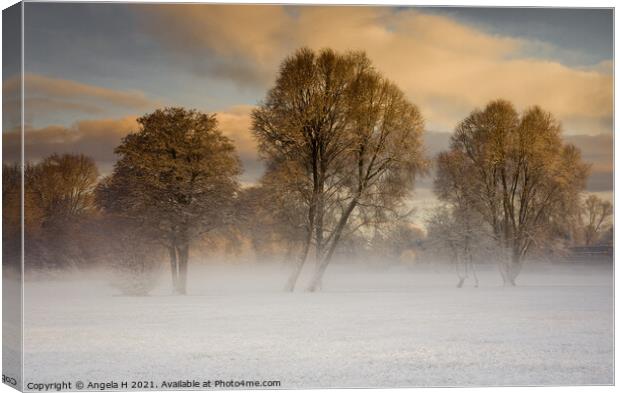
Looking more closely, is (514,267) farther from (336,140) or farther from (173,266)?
(173,266)

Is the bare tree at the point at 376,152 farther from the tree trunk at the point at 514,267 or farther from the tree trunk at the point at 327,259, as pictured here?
the tree trunk at the point at 514,267

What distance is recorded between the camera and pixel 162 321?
11625 millimetres

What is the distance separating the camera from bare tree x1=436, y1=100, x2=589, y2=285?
13.2 m

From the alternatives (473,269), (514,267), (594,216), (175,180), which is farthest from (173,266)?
(594,216)

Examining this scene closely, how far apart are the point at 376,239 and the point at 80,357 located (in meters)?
5.18

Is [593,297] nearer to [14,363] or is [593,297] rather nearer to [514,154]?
[514,154]

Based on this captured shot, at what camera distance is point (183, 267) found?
1258 cm

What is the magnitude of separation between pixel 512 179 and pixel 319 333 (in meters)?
4.68

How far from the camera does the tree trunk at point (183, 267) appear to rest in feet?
40.7

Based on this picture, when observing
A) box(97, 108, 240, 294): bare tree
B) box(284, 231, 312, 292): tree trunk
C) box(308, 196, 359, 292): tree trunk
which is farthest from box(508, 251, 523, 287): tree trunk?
box(97, 108, 240, 294): bare tree

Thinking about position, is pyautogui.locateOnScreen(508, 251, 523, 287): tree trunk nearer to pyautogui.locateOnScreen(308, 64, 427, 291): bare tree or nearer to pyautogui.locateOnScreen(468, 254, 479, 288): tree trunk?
pyautogui.locateOnScreen(468, 254, 479, 288): tree trunk

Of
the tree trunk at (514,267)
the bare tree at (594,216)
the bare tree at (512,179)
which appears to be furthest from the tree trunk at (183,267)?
the bare tree at (594,216)

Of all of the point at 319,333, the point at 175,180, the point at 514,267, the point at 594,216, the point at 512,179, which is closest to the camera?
the point at 319,333

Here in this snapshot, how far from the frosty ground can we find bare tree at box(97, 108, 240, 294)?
0.86 meters
